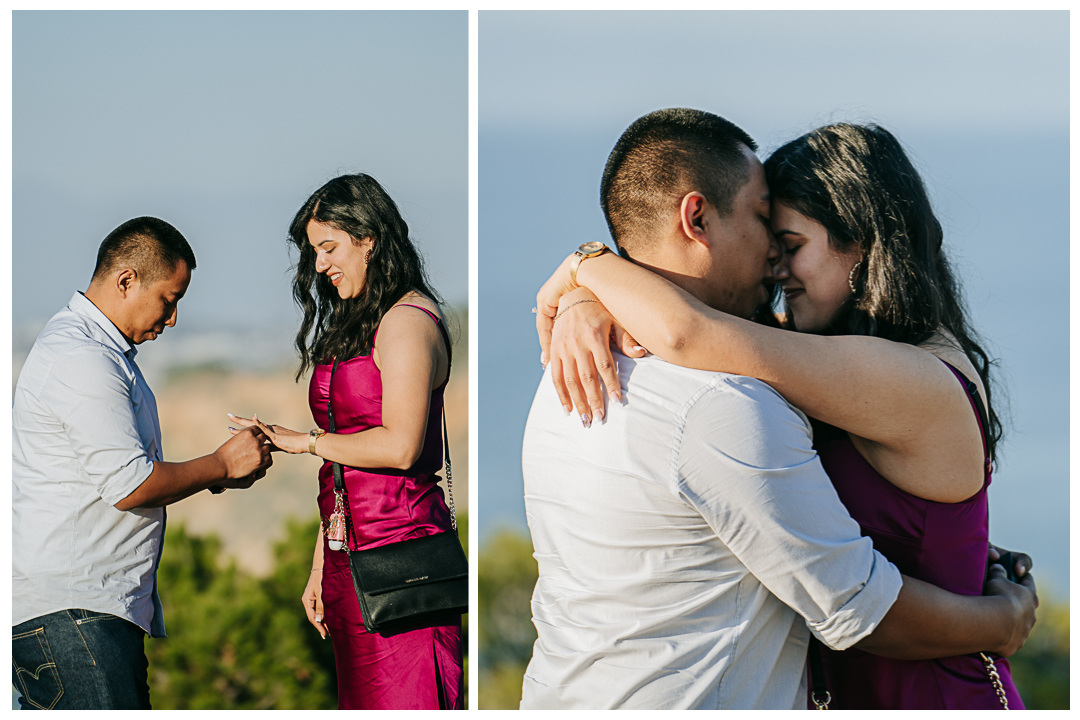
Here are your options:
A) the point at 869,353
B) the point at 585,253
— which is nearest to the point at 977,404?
the point at 869,353

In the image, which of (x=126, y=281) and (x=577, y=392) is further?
(x=126, y=281)

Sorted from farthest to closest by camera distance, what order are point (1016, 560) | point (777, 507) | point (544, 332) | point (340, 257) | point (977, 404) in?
point (340, 257)
point (544, 332)
point (1016, 560)
point (977, 404)
point (777, 507)

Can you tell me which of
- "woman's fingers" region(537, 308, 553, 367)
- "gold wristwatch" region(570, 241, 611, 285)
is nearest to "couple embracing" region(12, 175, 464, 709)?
"woman's fingers" region(537, 308, 553, 367)

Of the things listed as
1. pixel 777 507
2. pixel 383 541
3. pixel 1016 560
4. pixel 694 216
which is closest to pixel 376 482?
pixel 383 541

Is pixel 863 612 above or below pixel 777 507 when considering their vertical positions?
below

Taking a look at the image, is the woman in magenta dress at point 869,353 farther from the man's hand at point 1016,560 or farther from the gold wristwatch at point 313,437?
the gold wristwatch at point 313,437

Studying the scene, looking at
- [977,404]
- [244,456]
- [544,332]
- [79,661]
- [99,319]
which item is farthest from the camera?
[244,456]

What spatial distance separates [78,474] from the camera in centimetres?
257

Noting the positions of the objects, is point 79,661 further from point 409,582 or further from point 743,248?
point 743,248

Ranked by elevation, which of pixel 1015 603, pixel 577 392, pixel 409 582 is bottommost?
pixel 409 582

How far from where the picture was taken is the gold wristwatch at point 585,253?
185 centimetres

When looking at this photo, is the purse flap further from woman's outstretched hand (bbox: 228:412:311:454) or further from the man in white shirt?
the man in white shirt

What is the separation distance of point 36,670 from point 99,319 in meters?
1.10

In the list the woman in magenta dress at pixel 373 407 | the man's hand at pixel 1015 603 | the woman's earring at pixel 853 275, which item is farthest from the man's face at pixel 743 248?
the woman in magenta dress at pixel 373 407
